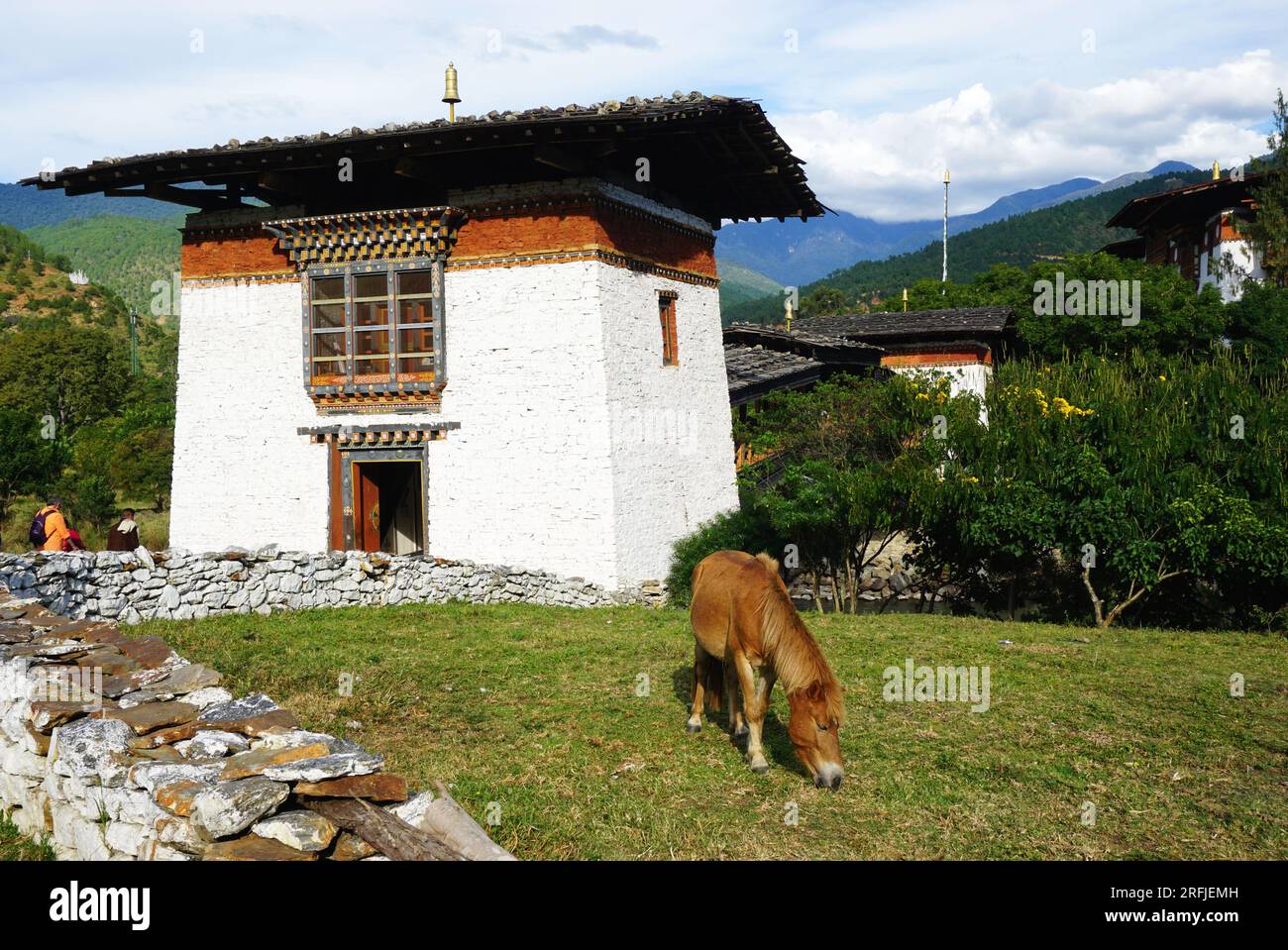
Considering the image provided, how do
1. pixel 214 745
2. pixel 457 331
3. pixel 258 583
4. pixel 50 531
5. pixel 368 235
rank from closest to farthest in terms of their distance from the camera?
pixel 214 745 < pixel 258 583 < pixel 50 531 < pixel 457 331 < pixel 368 235

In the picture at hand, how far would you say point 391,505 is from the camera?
1941cm

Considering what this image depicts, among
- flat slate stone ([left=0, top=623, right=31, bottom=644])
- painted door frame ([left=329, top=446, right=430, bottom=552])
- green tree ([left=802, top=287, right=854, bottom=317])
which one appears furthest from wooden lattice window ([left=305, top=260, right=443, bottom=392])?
green tree ([left=802, top=287, right=854, bottom=317])

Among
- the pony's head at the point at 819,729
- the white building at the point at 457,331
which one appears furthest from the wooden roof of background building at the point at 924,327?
the pony's head at the point at 819,729

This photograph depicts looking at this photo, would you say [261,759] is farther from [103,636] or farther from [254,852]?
[103,636]

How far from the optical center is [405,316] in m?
16.4

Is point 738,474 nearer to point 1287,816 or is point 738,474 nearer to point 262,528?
point 262,528

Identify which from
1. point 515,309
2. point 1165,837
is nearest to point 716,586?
point 1165,837

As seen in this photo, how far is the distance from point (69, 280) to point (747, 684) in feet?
285

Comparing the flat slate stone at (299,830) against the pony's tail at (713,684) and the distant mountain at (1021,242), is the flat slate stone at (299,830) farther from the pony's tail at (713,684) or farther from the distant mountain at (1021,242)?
the distant mountain at (1021,242)

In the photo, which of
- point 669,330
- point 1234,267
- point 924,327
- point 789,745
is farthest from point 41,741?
point 1234,267

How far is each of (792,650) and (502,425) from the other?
9.58 m

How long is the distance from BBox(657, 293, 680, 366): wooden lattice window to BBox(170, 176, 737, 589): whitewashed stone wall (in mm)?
252

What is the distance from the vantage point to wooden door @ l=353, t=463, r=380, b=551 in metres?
16.8

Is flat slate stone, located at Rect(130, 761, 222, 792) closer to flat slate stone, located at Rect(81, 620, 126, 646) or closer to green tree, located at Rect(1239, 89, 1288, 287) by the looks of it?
flat slate stone, located at Rect(81, 620, 126, 646)
